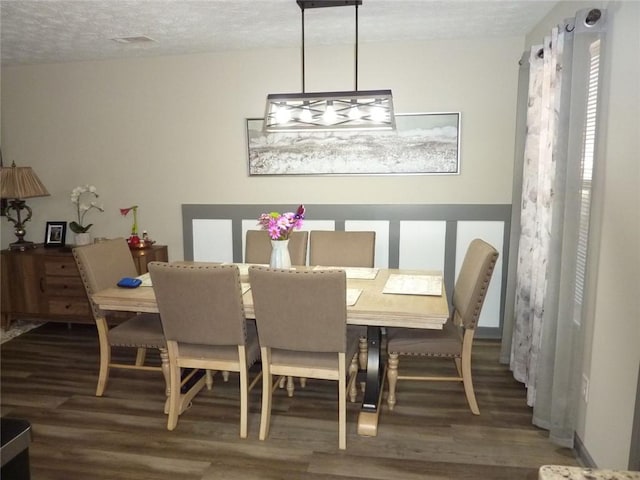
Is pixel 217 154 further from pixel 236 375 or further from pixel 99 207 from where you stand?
pixel 236 375

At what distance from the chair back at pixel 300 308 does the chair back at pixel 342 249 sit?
49.0 inches

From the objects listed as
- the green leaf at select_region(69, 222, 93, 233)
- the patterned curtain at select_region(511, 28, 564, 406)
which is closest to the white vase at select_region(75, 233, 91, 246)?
the green leaf at select_region(69, 222, 93, 233)

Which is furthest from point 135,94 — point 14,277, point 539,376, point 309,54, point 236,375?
point 539,376

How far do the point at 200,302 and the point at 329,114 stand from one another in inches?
49.2

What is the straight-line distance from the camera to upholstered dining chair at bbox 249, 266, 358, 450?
228cm

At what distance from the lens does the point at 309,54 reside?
408 cm

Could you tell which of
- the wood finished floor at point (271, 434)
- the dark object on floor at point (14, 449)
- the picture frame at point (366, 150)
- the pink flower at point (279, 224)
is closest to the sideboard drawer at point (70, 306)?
the wood finished floor at point (271, 434)

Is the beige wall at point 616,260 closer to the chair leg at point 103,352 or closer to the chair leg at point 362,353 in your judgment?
the chair leg at point 362,353

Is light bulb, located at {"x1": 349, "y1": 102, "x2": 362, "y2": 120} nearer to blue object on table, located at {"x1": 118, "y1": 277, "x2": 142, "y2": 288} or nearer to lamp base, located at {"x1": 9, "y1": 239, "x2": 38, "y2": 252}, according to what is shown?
blue object on table, located at {"x1": 118, "y1": 277, "x2": 142, "y2": 288}

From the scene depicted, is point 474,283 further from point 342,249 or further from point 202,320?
point 202,320

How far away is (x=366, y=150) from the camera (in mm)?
4086

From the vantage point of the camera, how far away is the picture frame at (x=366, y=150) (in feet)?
13.0

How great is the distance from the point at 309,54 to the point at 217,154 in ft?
3.87

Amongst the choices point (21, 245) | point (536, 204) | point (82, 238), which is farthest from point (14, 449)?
point (21, 245)
